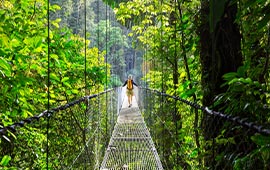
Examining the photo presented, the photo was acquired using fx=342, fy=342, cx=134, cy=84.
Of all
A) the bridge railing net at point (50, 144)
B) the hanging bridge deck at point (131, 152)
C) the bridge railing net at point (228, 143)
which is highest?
the bridge railing net at point (228, 143)

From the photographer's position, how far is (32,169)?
1.65 metres

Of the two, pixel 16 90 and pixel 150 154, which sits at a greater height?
pixel 16 90

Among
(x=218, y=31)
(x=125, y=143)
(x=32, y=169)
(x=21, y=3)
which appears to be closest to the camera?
(x=218, y=31)

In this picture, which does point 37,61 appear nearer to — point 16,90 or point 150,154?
point 16,90

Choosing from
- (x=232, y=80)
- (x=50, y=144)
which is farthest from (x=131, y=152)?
(x=232, y=80)

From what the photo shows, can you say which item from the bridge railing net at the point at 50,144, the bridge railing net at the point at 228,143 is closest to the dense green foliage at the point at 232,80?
the bridge railing net at the point at 228,143

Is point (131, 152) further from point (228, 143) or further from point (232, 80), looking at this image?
point (232, 80)

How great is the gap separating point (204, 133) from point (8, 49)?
2.33ft

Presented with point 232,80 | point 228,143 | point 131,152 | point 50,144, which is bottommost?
point 131,152

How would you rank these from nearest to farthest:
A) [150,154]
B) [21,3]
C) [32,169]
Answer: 1. [21,3]
2. [32,169]
3. [150,154]

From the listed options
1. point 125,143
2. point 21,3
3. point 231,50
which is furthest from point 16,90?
point 125,143

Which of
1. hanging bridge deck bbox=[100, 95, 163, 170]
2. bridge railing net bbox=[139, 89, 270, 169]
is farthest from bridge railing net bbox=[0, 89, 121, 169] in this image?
bridge railing net bbox=[139, 89, 270, 169]

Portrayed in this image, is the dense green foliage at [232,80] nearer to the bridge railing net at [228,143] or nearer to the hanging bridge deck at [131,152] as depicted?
the bridge railing net at [228,143]

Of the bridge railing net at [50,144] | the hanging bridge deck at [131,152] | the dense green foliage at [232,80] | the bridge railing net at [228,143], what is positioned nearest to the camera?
the bridge railing net at [228,143]
